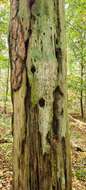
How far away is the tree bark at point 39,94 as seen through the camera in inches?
104

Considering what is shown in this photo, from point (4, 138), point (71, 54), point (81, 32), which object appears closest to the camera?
point (4, 138)

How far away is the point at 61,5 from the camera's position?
2.81 meters

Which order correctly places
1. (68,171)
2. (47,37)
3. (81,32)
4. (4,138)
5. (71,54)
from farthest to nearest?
(71,54) → (81,32) → (4,138) → (68,171) → (47,37)

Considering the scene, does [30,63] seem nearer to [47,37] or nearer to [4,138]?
[47,37]

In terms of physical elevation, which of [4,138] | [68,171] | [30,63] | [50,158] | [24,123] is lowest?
[4,138]

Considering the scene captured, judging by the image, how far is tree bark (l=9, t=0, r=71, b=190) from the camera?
2.64 meters

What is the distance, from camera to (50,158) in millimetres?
2664

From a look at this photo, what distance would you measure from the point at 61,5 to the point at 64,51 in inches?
17.3

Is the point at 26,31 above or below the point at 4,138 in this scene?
above

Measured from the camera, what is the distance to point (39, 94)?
8.64ft

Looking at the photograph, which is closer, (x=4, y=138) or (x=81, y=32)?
(x=4, y=138)

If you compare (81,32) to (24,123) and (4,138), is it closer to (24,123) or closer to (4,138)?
(4,138)

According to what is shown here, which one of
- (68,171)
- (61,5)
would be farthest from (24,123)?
(61,5)

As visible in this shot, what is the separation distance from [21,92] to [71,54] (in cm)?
1711
